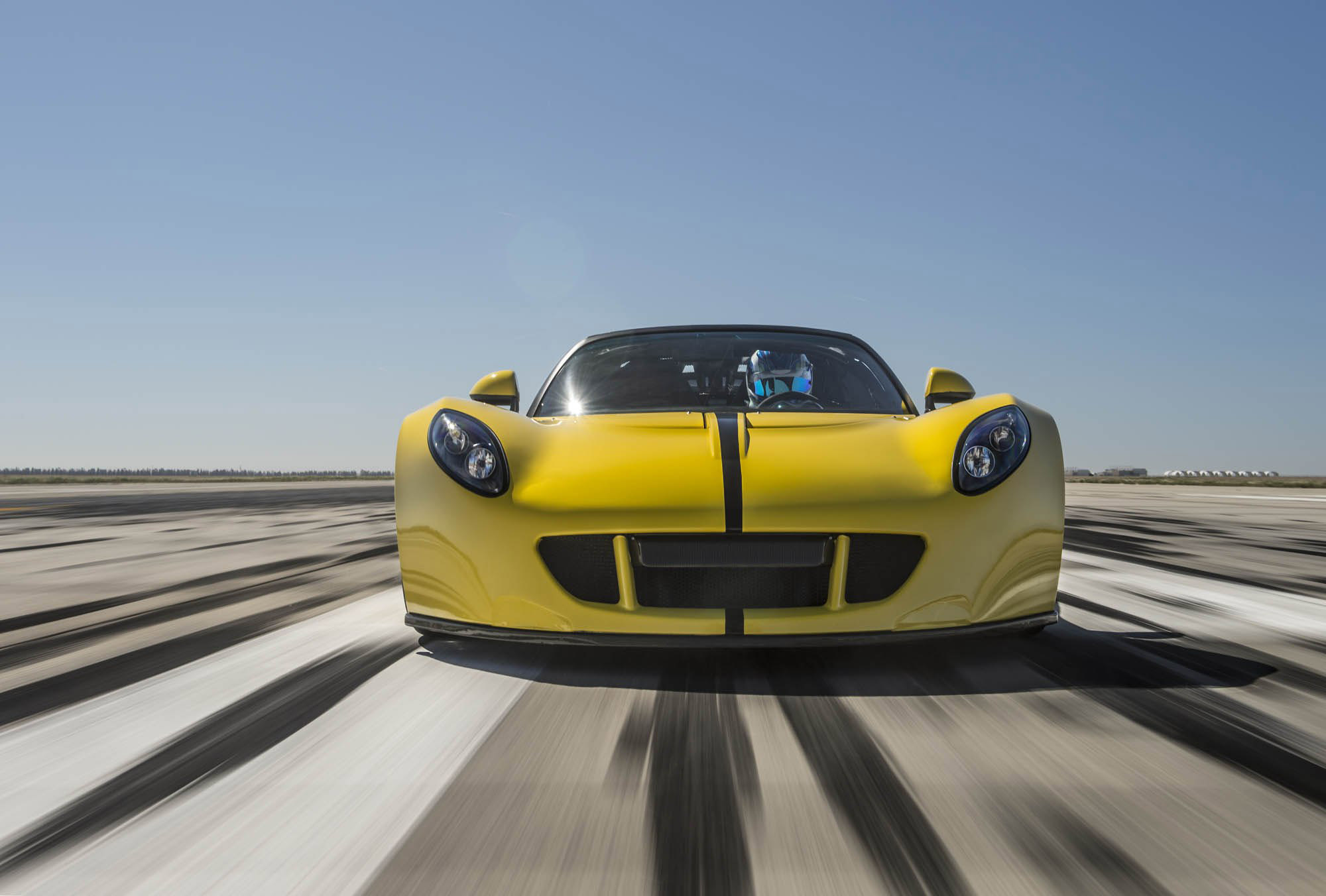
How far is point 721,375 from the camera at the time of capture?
422 centimetres

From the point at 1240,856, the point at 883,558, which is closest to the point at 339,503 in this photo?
the point at 883,558

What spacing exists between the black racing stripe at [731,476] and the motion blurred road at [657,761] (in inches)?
17.8

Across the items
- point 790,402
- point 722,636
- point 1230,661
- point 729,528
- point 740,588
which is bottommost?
point 1230,661

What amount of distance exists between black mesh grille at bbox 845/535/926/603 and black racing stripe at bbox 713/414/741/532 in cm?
33

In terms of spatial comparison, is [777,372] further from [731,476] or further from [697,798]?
[697,798]

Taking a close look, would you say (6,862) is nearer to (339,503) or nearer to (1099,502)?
(339,503)

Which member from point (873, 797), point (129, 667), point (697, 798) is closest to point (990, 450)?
point (873, 797)

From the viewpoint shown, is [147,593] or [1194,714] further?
[147,593]

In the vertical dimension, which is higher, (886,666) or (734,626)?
(734,626)

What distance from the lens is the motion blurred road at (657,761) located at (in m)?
1.32

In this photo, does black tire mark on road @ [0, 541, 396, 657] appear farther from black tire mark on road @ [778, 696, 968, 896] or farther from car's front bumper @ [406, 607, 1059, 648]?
black tire mark on road @ [778, 696, 968, 896]

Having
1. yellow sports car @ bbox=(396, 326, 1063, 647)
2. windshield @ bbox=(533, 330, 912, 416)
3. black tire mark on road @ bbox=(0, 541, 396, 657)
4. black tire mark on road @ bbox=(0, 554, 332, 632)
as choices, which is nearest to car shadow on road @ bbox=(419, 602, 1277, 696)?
yellow sports car @ bbox=(396, 326, 1063, 647)

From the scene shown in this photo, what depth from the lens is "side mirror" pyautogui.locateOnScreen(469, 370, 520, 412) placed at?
377cm

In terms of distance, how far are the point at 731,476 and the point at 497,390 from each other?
163cm
